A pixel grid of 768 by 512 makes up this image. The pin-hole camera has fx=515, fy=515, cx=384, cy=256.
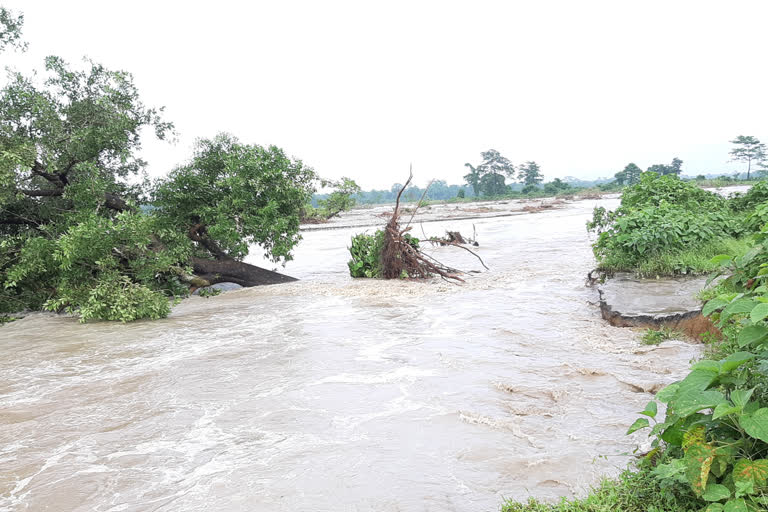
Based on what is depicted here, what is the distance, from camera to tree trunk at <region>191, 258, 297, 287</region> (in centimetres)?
1468

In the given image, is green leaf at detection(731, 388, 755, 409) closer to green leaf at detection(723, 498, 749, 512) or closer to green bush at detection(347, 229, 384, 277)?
green leaf at detection(723, 498, 749, 512)

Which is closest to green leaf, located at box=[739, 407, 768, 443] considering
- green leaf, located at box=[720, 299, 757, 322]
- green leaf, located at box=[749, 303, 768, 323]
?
Answer: green leaf, located at box=[749, 303, 768, 323]

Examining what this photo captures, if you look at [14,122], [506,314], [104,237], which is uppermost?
[14,122]

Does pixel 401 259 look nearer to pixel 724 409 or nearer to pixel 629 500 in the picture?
pixel 629 500

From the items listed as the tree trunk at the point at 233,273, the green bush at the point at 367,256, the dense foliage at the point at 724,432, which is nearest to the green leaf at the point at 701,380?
the dense foliage at the point at 724,432

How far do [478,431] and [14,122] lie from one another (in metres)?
12.5

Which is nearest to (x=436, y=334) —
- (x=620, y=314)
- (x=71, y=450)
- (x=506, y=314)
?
(x=506, y=314)

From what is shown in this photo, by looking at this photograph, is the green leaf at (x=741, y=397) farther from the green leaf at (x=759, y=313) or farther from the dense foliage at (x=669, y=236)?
the dense foliage at (x=669, y=236)

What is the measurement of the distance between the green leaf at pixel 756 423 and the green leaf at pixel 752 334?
0.48 m

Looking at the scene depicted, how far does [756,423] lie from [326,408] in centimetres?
383

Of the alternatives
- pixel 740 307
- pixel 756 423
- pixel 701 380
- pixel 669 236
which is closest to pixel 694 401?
pixel 701 380

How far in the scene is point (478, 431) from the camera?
4570 millimetres

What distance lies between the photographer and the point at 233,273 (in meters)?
15.2

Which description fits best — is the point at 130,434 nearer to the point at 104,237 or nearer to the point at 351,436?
the point at 351,436
